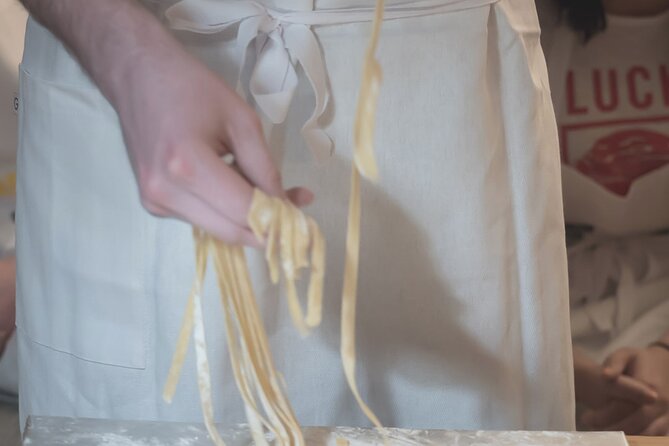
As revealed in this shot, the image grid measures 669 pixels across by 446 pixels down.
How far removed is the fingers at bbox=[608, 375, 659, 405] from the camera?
1135 millimetres

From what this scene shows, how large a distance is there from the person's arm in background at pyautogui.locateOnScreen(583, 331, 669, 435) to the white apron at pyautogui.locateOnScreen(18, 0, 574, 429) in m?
0.43

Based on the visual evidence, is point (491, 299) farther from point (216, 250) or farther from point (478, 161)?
point (216, 250)

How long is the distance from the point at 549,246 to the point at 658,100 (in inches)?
26.3

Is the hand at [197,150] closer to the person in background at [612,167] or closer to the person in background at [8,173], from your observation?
the person in background at [8,173]

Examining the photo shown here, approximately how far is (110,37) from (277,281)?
197 mm

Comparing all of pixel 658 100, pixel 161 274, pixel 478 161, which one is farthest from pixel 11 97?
pixel 658 100

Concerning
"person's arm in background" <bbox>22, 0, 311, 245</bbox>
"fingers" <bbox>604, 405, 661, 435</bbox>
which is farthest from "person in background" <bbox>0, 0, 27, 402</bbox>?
"fingers" <bbox>604, 405, 661, 435</bbox>

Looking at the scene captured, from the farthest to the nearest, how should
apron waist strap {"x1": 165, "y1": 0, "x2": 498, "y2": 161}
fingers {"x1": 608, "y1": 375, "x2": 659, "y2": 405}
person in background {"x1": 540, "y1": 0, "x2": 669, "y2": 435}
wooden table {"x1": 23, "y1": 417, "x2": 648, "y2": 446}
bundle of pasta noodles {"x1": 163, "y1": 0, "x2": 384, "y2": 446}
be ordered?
1. person in background {"x1": 540, "y1": 0, "x2": 669, "y2": 435}
2. fingers {"x1": 608, "y1": 375, "x2": 659, "y2": 405}
3. apron waist strap {"x1": 165, "y1": 0, "x2": 498, "y2": 161}
4. wooden table {"x1": 23, "y1": 417, "x2": 648, "y2": 446}
5. bundle of pasta noodles {"x1": 163, "y1": 0, "x2": 384, "y2": 446}

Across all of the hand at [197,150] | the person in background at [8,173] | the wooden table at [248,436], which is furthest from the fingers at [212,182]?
the person in background at [8,173]

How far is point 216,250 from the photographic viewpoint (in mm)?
518

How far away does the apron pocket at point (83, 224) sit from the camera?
703mm

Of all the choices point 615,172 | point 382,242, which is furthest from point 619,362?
point 382,242

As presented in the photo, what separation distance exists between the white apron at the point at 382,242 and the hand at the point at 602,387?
42 centimetres

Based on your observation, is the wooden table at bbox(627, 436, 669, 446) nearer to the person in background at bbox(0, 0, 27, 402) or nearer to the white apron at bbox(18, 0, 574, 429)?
the white apron at bbox(18, 0, 574, 429)
